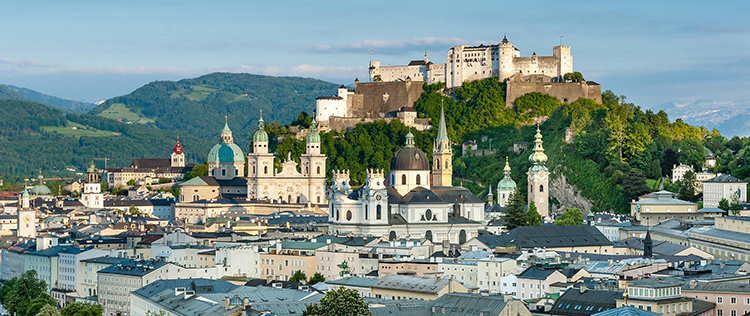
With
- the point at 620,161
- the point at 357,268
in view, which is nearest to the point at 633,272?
the point at 357,268

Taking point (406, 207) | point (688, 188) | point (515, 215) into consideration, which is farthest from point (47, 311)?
point (688, 188)

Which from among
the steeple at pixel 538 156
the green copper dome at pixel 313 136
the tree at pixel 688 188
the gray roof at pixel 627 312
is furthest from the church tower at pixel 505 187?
the gray roof at pixel 627 312

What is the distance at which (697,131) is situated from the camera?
116500 millimetres

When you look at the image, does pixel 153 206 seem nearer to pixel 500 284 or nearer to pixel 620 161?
pixel 620 161

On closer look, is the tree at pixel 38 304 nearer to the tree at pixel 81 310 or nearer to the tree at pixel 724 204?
the tree at pixel 81 310

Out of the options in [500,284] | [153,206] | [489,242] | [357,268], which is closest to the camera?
[500,284]

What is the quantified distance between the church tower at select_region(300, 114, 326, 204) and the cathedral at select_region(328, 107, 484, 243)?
92.9 feet

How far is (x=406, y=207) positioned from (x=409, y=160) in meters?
5.28

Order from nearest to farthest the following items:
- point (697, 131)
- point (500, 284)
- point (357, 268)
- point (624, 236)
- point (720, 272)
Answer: point (720, 272) → point (500, 284) → point (357, 268) → point (624, 236) → point (697, 131)

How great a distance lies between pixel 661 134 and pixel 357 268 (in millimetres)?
50958

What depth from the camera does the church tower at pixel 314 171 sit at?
118 meters

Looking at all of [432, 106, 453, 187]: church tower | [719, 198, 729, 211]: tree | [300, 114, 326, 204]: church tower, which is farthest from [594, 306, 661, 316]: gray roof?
[300, 114, 326, 204]: church tower

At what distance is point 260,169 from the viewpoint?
119 m

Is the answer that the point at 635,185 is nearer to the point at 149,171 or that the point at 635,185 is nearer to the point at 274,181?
the point at 274,181
